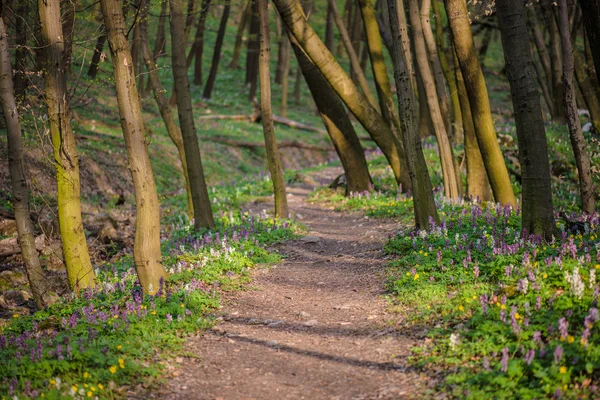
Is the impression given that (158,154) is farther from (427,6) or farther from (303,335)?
(303,335)

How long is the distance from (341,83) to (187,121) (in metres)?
4.15

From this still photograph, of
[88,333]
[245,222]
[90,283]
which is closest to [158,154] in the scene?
[245,222]

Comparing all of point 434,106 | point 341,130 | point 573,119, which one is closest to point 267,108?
point 434,106

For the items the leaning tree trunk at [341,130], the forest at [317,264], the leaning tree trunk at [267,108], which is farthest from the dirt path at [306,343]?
the leaning tree trunk at [341,130]

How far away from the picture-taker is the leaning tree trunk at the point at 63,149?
8.36m

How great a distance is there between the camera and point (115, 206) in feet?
55.6

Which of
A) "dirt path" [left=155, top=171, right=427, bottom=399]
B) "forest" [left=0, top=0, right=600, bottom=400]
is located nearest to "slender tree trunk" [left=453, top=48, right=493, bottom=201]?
"forest" [left=0, top=0, right=600, bottom=400]

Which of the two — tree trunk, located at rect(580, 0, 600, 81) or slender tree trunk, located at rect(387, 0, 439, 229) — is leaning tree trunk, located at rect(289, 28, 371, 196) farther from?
tree trunk, located at rect(580, 0, 600, 81)

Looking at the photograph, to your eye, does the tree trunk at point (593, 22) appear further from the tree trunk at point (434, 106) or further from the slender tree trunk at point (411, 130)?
the tree trunk at point (434, 106)

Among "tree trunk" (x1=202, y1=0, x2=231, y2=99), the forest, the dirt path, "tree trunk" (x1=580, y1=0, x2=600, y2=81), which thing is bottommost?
the dirt path

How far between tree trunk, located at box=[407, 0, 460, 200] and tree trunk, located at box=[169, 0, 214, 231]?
497 cm

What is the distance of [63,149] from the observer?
846 centimetres

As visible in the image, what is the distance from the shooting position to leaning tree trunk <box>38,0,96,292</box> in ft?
27.4

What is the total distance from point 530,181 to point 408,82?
2.98 metres
